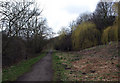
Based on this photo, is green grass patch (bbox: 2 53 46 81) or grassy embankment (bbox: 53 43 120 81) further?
grassy embankment (bbox: 53 43 120 81)

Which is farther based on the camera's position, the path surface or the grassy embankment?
the grassy embankment

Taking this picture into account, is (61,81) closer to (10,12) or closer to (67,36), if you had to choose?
(10,12)

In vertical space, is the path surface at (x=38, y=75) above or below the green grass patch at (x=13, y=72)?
below

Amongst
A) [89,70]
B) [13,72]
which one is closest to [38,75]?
[13,72]

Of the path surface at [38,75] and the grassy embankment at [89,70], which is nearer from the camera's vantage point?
the path surface at [38,75]

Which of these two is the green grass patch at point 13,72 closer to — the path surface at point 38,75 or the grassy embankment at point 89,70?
the path surface at point 38,75

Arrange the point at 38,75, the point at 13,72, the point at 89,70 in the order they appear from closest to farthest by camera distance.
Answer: the point at 38,75 → the point at 13,72 → the point at 89,70

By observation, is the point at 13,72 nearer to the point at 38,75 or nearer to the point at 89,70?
the point at 38,75

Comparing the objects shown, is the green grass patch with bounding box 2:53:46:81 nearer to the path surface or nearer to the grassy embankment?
the path surface

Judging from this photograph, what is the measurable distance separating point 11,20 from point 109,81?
1088 centimetres

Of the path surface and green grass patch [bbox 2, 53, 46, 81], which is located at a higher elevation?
green grass patch [bbox 2, 53, 46, 81]

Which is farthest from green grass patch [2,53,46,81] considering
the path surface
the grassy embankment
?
the grassy embankment

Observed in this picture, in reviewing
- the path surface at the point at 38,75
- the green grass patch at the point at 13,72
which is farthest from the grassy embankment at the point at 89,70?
the green grass patch at the point at 13,72

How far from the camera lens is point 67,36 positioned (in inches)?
1078
